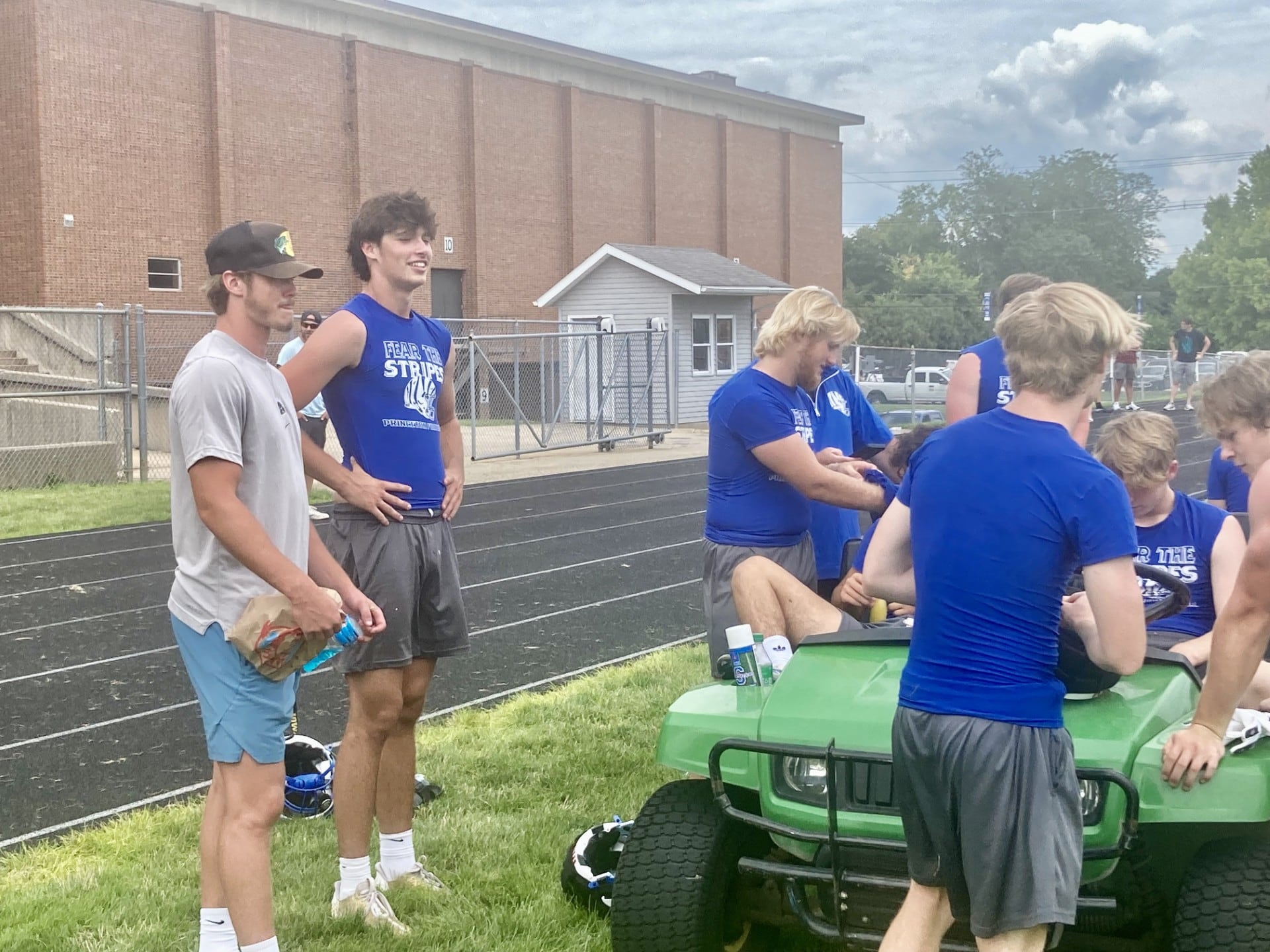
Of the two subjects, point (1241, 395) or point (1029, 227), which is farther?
point (1029, 227)

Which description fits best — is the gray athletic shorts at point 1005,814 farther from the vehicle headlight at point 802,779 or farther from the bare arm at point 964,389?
the bare arm at point 964,389

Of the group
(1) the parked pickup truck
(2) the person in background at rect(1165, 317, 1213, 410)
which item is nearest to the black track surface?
(2) the person in background at rect(1165, 317, 1213, 410)

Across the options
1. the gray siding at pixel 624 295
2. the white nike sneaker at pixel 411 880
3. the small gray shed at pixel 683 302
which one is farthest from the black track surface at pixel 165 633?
the gray siding at pixel 624 295

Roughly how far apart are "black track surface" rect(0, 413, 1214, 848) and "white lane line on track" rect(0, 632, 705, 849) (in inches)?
0.7

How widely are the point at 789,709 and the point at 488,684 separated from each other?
4.28 m

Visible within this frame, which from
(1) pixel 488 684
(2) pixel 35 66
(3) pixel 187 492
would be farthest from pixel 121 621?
(2) pixel 35 66

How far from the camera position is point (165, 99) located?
1194 inches

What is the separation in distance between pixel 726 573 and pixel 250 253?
192 centimetres

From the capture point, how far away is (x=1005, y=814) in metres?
2.71

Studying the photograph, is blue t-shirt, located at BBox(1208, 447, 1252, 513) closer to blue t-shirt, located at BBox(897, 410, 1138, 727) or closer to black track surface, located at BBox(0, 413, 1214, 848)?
blue t-shirt, located at BBox(897, 410, 1138, 727)

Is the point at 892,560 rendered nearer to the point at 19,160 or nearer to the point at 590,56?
the point at 19,160

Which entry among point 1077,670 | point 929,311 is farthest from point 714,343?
point 929,311

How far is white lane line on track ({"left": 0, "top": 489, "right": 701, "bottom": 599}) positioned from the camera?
10.5m

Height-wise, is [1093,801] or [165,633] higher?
[1093,801]
